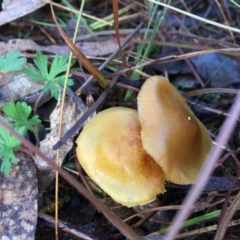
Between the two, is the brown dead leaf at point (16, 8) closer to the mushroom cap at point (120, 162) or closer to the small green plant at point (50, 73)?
the small green plant at point (50, 73)

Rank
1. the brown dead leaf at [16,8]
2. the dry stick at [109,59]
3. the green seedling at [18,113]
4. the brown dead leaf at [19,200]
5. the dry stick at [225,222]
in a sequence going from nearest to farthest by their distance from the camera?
the dry stick at [225,222]
the brown dead leaf at [19,200]
the green seedling at [18,113]
the dry stick at [109,59]
the brown dead leaf at [16,8]

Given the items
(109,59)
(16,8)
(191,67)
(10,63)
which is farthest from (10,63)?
(191,67)

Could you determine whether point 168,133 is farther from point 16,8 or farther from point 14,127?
point 16,8

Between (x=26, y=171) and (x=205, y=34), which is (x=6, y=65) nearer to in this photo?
(x=26, y=171)

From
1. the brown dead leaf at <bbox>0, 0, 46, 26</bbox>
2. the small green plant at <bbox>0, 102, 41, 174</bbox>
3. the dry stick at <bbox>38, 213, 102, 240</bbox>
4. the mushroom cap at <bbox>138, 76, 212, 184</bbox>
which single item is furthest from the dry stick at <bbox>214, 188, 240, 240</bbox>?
the brown dead leaf at <bbox>0, 0, 46, 26</bbox>

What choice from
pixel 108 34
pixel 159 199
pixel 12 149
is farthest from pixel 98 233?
pixel 108 34

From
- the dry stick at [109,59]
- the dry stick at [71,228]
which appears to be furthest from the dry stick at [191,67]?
the dry stick at [71,228]
